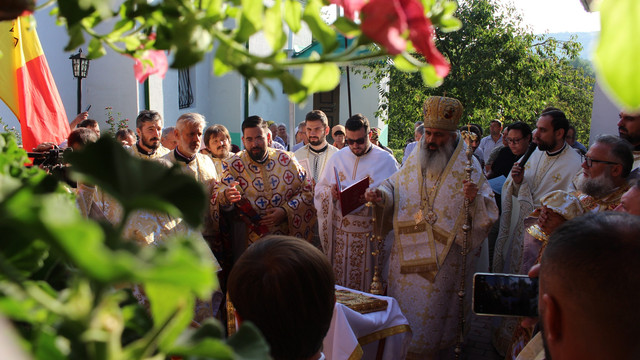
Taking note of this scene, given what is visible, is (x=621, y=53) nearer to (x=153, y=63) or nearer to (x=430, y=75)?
(x=430, y=75)

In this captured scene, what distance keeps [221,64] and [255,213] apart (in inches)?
172

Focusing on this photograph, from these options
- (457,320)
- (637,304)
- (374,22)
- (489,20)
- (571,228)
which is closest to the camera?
(374,22)

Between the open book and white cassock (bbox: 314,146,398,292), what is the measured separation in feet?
1.58

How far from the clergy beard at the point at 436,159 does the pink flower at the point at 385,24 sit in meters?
4.40

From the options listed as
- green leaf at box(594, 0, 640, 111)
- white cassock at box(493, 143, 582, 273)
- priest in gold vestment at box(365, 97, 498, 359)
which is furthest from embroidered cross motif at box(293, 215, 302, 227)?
green leaf at box(594, 0, 640, 111)

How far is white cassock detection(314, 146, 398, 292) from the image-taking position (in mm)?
5488

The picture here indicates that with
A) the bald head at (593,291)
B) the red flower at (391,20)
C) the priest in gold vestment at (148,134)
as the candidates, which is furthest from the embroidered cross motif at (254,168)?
the red flower at (391,20)

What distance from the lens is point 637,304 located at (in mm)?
1116

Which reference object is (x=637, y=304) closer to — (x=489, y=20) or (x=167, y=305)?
(x=167, y=305)

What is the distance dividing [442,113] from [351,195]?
1117mm

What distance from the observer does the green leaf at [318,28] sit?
0.57m

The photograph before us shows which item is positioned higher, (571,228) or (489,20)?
(489,20)

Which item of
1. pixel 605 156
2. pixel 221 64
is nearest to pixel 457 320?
pixel 605 156

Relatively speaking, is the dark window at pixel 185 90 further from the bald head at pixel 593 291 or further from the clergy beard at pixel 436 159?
the bald head at pixel 593 291
